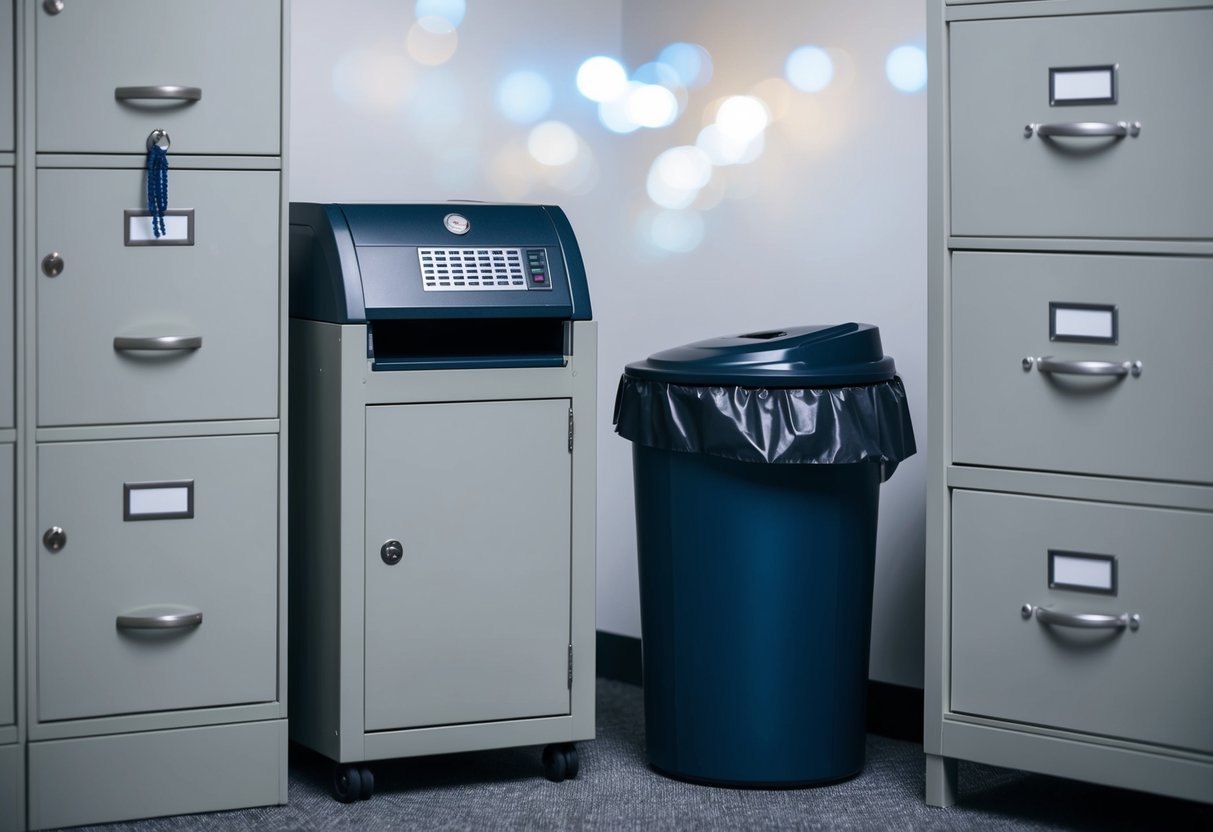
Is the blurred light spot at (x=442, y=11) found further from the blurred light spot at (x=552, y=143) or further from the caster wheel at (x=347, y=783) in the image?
the caster wheel at (x=347, y=783)

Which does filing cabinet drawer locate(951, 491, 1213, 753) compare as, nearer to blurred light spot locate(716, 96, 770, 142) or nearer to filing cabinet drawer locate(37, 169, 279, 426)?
blurred light spot locate(716, 96, 770, 142)

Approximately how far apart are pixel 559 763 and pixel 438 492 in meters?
0.56

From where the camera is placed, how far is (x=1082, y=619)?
236 cm

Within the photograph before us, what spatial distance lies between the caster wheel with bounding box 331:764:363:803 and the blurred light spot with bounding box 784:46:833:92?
65.1 inches

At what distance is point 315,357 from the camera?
2.62m

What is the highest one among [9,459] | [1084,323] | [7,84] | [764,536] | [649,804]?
[7,84]

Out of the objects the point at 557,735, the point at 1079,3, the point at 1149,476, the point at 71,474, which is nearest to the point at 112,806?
the point at 71,474

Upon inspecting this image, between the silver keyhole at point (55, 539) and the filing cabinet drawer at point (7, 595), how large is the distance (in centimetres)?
5

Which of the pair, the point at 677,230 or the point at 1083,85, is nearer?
the point at 1083,85

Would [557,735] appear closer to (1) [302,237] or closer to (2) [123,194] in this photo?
(1) [302,237]

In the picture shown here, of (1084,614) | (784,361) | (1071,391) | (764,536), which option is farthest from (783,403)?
(1084,614)

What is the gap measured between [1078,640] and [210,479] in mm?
1452

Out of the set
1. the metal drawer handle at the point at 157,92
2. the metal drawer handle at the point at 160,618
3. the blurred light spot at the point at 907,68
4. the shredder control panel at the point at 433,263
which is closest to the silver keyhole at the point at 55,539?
the metal drawer handle at the point at 160,618

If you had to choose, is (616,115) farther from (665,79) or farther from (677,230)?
(677,230)
